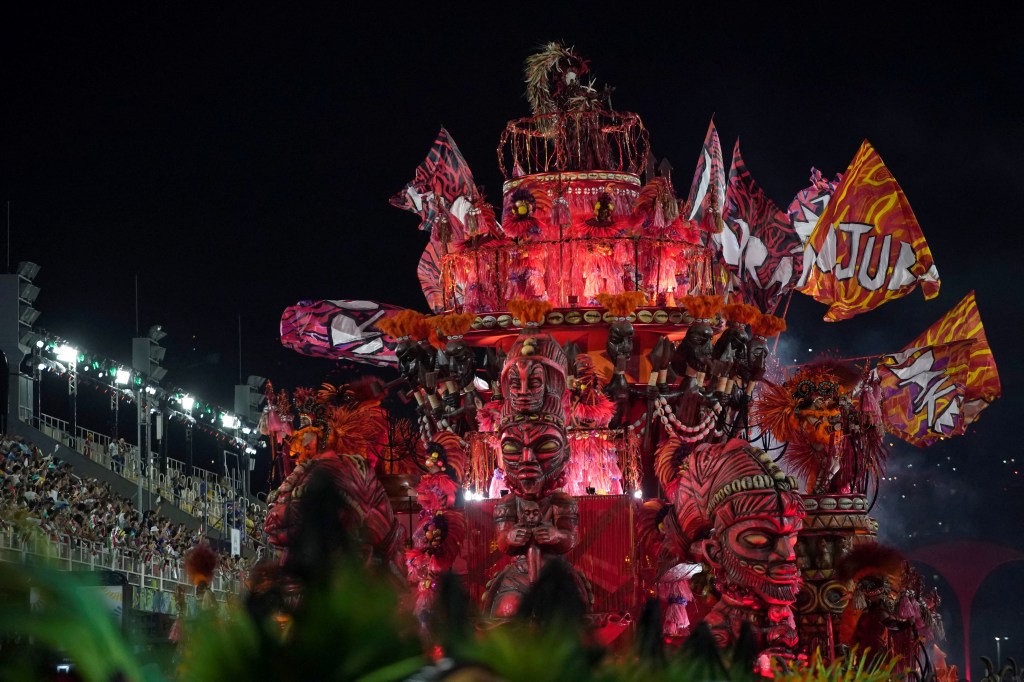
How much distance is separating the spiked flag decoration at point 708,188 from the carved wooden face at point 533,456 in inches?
130

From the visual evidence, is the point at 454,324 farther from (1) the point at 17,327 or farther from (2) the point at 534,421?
(1) the point at 17,327

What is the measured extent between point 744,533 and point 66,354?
55.7 ft

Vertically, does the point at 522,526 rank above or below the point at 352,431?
below

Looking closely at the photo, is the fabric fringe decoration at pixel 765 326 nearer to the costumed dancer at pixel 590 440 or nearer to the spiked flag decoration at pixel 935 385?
the costumed dancer at pixel 590 440

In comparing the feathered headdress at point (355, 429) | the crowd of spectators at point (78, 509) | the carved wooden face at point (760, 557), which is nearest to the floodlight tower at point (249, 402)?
the crowd of spectators at point (78, 509)

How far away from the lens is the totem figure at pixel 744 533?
13406 millimetres

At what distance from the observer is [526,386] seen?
14164 millimetres

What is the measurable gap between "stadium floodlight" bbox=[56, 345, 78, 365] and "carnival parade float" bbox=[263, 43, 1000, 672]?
1166 cm

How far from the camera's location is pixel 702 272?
1645cm

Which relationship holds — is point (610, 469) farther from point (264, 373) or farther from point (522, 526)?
point (264, 373)

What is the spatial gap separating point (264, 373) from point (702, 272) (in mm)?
21562

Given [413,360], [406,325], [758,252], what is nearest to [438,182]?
[406,325]

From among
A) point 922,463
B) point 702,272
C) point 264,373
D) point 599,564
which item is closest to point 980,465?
point 922,463

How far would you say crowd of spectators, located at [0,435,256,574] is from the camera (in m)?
20.3
